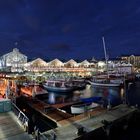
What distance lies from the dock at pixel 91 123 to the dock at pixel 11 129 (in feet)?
9.35

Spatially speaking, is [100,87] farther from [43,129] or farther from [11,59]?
[11,59]

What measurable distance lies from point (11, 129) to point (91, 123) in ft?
30.2

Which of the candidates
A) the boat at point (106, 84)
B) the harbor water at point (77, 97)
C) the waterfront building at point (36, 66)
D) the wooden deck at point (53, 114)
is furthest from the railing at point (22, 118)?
the waterfront building at point (36, 66)

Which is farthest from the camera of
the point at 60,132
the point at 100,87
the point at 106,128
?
the point at 100,87

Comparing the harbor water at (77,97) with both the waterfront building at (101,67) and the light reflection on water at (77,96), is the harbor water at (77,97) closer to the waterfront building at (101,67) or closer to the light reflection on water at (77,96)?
the light reflection on water at (77,96)

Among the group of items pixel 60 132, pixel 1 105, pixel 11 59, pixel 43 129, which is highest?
pixel 11 59

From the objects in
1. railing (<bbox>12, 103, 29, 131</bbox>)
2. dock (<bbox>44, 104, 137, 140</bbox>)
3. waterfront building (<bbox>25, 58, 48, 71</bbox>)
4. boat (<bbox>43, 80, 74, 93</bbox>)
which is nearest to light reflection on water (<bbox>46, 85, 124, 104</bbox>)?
boat (<bbox>43, 80, 74, 93</bbox>)

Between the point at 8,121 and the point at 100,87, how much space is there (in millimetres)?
63233

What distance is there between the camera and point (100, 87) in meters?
81.2

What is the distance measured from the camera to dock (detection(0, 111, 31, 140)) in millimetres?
16969

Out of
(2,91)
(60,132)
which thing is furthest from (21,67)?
(60,132)

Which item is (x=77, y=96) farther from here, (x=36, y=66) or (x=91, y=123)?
(x=36, y=66)

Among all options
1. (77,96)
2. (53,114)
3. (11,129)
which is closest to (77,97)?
(77,96)

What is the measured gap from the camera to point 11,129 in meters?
18.7
